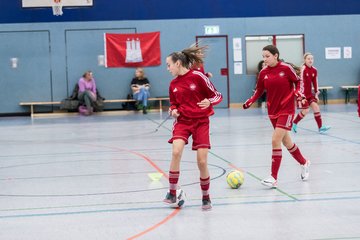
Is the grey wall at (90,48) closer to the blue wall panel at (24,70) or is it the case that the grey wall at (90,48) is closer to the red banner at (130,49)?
the blue wall panel at (24,70)

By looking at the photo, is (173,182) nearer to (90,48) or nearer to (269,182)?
(269,182)

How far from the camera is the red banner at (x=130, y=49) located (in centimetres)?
2444

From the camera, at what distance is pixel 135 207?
6801mm

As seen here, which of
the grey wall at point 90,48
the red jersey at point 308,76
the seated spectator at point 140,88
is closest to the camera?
the red jersey at point 308,76

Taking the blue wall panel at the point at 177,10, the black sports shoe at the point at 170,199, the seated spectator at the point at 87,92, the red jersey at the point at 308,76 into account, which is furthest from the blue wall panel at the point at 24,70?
the black sports shoe at the point at 170,199

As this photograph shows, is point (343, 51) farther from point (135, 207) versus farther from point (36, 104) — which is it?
point (135, 207)

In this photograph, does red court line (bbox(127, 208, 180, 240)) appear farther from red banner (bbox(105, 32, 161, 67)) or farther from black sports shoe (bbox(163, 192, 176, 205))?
red banner (bbox(105, 32, 161, 67))

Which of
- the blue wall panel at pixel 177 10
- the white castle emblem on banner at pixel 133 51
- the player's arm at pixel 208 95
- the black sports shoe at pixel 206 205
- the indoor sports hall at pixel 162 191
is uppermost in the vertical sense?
the blue wall panel at pixel 177 10

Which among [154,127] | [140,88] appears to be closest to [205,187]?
[154,127]

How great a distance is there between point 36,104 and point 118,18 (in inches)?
183

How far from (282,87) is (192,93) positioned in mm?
1701

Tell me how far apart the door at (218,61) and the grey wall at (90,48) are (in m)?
0.23

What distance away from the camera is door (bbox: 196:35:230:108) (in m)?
25.2

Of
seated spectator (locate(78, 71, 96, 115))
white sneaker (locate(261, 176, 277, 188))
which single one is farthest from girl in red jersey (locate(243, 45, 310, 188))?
seated spectator (locate(78, 71, 96, 115))
